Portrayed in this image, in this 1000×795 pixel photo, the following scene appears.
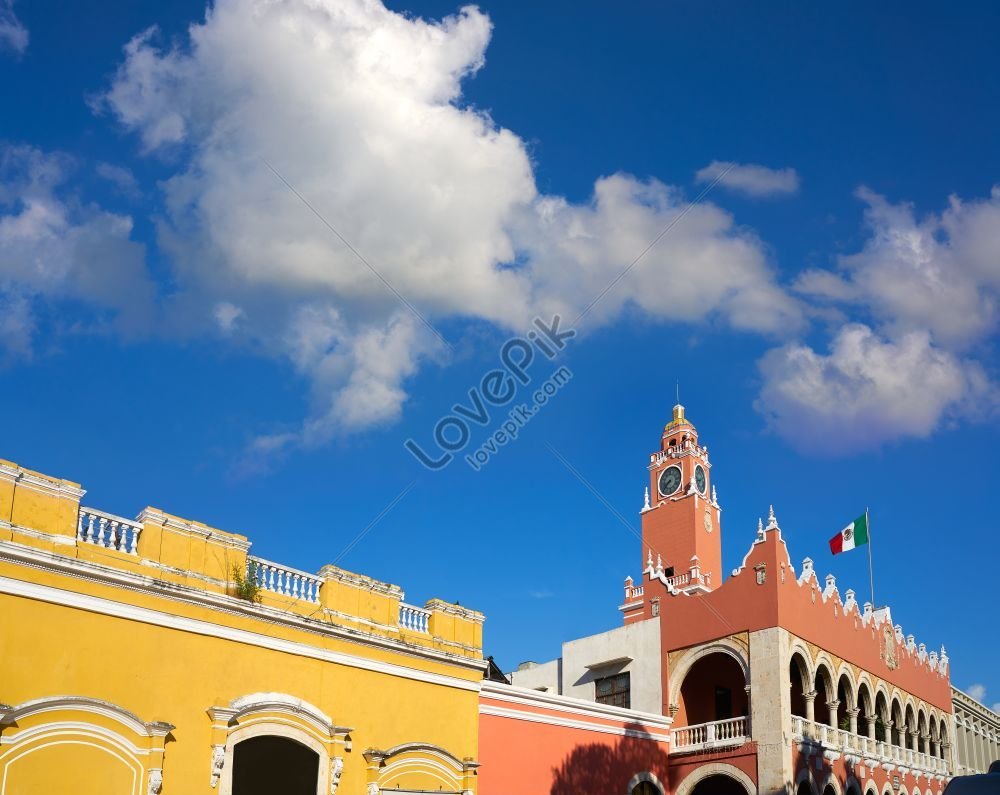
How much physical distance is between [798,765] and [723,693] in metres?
3.63

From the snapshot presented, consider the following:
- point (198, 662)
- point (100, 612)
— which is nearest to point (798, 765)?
point (198, 662)

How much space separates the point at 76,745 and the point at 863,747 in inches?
847

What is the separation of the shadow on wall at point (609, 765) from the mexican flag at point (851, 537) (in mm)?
10252

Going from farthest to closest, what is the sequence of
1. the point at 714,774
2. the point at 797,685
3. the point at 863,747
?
the point at 797,685 < the point at 863,747 < the point at 714,774

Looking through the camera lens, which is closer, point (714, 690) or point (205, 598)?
point (205, 598)

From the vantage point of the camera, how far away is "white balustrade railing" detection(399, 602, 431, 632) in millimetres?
19312

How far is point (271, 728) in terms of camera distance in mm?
16500

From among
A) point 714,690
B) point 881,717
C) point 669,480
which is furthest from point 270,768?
point 669,480

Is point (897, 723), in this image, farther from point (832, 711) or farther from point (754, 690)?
point (754, 690)

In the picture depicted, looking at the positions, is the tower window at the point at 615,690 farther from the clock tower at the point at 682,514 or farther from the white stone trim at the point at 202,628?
the white stone trim at the point at 202,628

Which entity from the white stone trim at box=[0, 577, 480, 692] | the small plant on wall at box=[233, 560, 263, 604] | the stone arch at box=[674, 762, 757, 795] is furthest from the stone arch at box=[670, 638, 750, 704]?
the small plant on wall at box=[233, 560, 263, 604]

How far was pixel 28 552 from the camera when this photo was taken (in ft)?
45.7

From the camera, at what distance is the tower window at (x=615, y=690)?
28172mm

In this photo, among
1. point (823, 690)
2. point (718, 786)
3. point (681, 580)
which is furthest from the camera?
point (681, 580)
